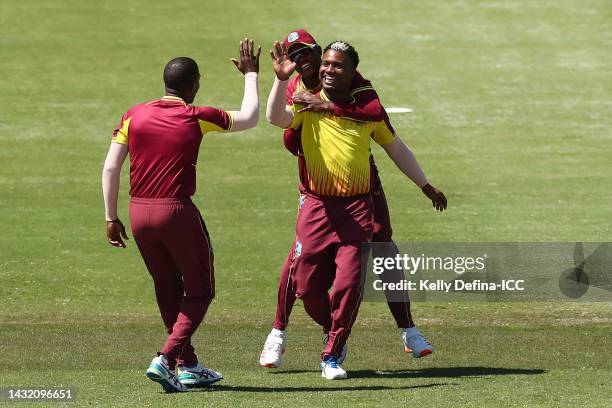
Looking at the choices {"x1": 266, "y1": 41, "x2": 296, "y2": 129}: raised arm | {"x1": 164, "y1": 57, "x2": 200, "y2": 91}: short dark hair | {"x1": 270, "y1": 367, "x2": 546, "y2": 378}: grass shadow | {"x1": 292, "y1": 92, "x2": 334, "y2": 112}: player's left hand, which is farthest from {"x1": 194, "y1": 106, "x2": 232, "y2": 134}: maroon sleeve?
{"x1": 270, "y1": 367, "x2": 546, "y2": 378}: grass shadow

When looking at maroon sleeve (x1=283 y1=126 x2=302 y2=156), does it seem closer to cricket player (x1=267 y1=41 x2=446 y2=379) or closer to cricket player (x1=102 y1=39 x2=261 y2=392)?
cricket player (x1=267 y1=41 x2=446 y2=379)

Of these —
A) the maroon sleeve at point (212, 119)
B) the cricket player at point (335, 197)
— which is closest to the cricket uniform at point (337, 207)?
the cricket player at point (335, 197)

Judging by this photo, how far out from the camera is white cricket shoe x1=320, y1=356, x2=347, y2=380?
992 cm

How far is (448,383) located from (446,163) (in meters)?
10.7

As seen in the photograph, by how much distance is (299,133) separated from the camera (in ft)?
33.6

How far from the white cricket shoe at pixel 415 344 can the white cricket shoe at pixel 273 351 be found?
1.02 meters

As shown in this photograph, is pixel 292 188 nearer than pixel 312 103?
No

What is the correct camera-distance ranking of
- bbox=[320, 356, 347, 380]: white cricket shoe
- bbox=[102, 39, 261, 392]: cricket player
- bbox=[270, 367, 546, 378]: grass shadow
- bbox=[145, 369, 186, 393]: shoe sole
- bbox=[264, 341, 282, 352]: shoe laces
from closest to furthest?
bbox=[145, 369, 186, 393]: shoe sole < bbox=[102, 39, 261, 392]: cricket player < bbox=[320, 356, 347, 380]: white cricket shoe < bbox=[270, 367, 546, 378]: grass shadow < bbox=[264, 341, 282, 352]: shoe laces

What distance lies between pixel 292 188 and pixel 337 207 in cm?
887

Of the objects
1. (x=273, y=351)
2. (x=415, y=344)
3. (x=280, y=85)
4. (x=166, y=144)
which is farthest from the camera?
(x=415, y=344)

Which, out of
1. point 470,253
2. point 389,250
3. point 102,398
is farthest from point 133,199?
point 470,253

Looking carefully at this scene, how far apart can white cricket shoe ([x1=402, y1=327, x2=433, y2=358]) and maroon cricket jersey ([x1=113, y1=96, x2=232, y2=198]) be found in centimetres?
244

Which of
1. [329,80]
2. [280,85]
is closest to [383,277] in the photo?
[329,80]

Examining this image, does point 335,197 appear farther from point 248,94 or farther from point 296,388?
point 296,388
